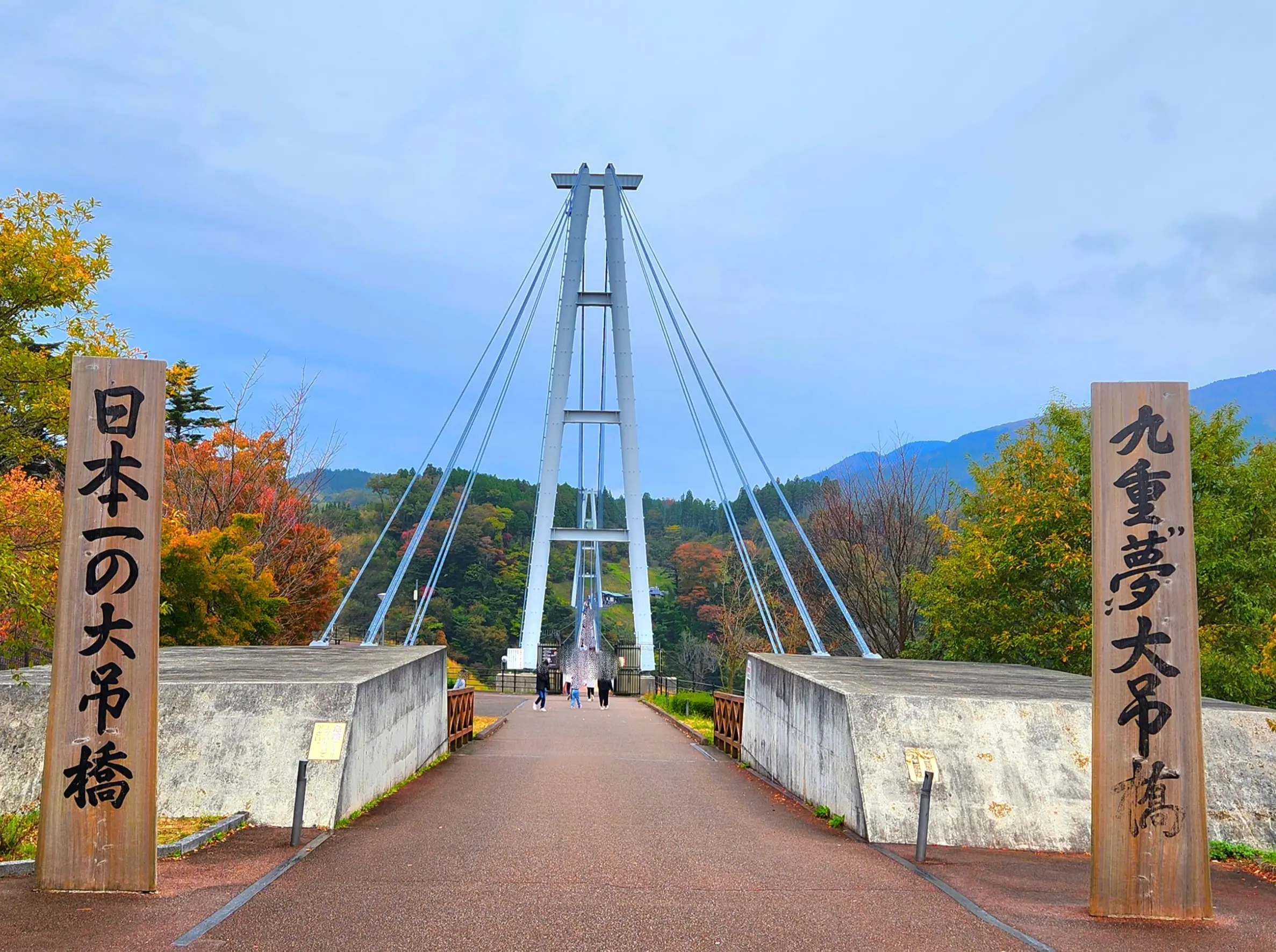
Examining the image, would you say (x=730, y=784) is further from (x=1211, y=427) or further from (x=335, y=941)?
(x=1211, y=427)

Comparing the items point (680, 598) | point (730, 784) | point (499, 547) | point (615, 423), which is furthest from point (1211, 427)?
point (499, 547)

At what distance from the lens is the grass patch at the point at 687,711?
59.5 feet

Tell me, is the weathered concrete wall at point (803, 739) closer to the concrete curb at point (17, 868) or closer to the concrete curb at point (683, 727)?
the concrete curb at point (683, 727)

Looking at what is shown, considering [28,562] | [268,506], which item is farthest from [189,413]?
[28,562]

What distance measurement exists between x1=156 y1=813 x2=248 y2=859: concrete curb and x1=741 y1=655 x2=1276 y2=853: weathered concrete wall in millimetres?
4069

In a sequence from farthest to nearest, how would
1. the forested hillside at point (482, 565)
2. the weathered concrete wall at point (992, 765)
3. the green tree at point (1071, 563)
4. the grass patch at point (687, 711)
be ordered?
the forested hillside at point (482, 565) → the grass patch at point (687, 711) → the green tree at point (1071, 563) → the weathered concrete wall at point (992, 765)

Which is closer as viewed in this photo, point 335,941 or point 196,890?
point 335,941

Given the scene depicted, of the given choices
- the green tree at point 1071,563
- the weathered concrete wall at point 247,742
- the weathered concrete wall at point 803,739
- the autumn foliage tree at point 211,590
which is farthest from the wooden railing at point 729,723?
the autumn foliage tree at point 211,590

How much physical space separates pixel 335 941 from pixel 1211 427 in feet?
55.3

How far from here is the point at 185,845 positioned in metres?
6.24

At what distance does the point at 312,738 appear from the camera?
743cm

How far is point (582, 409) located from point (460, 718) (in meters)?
14.0

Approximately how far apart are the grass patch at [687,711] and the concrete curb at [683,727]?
39mm

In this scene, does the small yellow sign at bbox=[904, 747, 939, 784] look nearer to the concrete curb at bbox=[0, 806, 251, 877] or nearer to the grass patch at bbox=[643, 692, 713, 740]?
the concrete curb at bbox=[0, 806, 251, 877]
